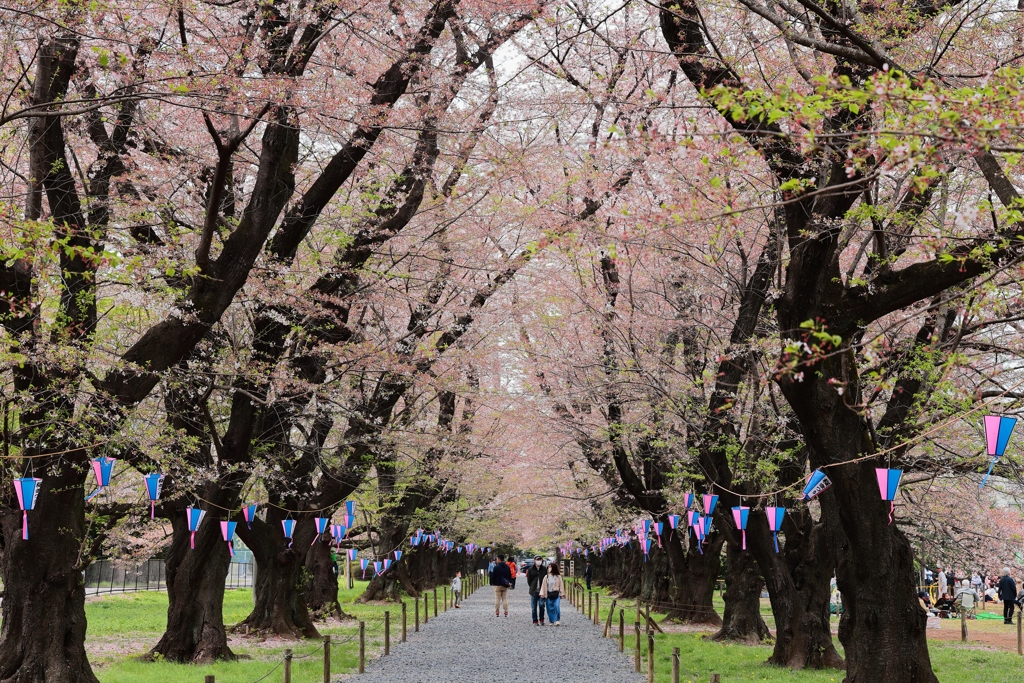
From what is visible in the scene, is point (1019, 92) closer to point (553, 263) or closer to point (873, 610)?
point (873, 610)

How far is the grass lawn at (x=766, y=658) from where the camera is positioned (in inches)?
556

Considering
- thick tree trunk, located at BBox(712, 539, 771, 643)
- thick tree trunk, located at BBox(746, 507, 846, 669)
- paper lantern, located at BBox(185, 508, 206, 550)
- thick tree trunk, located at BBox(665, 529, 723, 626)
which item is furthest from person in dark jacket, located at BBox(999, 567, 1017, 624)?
paper lantern, located at BBox(185, 508, 206, 550)

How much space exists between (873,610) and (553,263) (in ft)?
37.1

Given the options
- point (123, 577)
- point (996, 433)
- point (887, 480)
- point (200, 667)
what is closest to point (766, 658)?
point (887, 480)

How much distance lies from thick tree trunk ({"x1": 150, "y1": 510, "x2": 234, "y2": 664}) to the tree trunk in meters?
4.86

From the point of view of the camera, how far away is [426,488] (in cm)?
3219

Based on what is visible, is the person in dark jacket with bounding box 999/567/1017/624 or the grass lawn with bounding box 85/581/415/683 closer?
the grass lawn with bounding box 85/581/415/683

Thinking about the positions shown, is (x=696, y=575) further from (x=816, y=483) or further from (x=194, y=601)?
(x=816, y=483)

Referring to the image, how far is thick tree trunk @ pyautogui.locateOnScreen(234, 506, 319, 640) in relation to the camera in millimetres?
19922

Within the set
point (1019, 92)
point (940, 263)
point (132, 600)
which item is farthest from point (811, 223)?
point (132, 600)

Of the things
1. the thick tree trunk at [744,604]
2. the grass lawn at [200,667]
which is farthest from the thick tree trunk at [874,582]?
the thick tree trunk at [744,604]

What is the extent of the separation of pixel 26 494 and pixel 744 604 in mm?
15328

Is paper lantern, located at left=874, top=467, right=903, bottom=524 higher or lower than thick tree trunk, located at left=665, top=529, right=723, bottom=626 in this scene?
higher

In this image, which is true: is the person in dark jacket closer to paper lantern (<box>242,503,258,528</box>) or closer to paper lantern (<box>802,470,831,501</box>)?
paper lantern (<box>802,470,831,501</box>)
